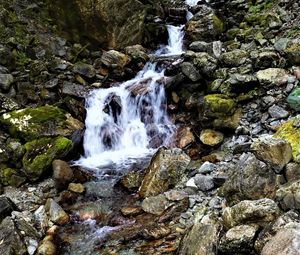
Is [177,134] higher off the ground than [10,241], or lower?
higher

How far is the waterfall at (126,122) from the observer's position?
10.2 meters

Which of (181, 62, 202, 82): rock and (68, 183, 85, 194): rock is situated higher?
(181, 62, 202, 82): rock

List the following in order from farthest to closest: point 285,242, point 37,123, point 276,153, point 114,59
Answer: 1. point 114,59
2. point 37,123
3. point 276,153
4. point 285,242

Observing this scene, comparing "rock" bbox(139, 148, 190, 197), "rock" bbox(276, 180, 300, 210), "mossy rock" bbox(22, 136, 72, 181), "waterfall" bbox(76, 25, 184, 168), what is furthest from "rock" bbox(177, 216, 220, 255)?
"mossy rock" bbox(22, 136, 72, 181)

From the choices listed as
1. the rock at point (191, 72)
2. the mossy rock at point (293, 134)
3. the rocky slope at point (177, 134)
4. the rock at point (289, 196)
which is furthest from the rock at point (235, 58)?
the rock at point (289, 196)

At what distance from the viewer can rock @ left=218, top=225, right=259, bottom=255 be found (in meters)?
4.78

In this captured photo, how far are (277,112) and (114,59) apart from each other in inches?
250

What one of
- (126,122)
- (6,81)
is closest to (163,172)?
(126,122)

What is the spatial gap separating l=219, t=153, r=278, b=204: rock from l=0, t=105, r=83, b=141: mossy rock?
17.0ft

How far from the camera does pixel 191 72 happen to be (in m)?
10.5

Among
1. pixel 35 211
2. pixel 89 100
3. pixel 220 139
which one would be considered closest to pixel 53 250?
pixel 35 211

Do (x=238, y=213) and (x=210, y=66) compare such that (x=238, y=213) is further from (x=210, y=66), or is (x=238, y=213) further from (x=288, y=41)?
(x=288, y=41)

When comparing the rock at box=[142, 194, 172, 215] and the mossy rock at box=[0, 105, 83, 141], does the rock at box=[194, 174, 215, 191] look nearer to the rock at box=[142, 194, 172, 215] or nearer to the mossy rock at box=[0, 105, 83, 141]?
the rock at box=[142, 194, 172, 215]

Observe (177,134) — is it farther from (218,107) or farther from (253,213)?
(253,213)
